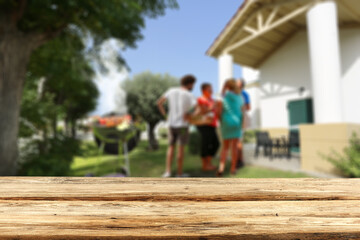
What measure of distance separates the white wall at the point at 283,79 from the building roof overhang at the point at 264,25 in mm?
440

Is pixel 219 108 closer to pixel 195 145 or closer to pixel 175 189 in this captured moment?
pixel 175 189

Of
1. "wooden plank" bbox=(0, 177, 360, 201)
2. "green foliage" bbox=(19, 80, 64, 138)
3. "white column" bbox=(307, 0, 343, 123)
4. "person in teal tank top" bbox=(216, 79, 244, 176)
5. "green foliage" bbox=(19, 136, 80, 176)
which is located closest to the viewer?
"wooden plank" bbox=(0, 177, 360, 201)

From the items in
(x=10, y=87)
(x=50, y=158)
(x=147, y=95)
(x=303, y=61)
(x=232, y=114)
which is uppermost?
(x=303, y=61)

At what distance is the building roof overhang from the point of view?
6.05 m

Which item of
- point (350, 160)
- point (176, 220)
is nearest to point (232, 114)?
point (350, 160)

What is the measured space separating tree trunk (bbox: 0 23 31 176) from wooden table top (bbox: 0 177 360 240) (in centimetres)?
433

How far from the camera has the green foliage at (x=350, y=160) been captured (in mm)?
3741

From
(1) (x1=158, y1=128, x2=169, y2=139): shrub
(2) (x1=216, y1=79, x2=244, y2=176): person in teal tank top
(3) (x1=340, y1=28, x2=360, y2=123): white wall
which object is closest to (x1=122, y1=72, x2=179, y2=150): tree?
(2) (x1=216, y1=79, x2=244, y2=176): person in teal tank top

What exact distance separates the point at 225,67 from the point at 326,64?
12.5 ft

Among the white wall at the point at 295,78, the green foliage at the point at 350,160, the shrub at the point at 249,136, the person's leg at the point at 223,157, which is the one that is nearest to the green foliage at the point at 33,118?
the person's leg at the point at 223,157

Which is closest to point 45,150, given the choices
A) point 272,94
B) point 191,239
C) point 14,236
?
Result: point 14,236

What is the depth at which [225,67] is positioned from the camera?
8070 mm

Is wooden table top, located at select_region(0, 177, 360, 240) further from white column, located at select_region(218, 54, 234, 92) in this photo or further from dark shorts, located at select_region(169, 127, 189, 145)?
white column, located at select_region(218, 54, 234, 92)

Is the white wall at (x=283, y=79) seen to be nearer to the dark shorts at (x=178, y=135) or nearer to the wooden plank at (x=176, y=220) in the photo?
the dark shorts at (x=178, y=135)
